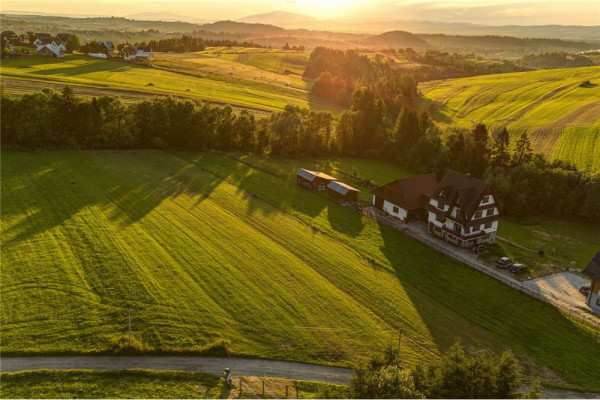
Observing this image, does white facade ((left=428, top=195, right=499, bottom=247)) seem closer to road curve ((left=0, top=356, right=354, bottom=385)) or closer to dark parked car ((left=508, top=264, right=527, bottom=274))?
dark parked car ((left=508, top=264, right=527, bottom=274))

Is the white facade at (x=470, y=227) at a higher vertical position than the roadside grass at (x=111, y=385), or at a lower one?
higher

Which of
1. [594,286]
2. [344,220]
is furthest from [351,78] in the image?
[594,286]

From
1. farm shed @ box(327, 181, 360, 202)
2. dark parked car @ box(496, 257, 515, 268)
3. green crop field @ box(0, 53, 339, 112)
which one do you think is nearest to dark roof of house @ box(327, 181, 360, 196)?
farm shed @ box(327, 181, 360, 202)

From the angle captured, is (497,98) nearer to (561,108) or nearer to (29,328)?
(561,108)

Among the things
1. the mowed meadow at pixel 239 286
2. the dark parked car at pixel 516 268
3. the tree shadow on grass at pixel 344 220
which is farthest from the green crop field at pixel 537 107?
the mowed meadow at pixel 239 286

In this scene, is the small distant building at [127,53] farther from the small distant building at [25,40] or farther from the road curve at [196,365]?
the road curve at [196,365]

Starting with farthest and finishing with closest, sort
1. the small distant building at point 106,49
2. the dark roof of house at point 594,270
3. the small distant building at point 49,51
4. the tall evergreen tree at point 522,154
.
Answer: the small distant building at point 106,49, the small distant building at point 49,51, the tall evergreen tree at point 522,154, the dark roof of house at point 594,270

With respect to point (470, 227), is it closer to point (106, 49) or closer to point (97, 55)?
point (97, 55)
